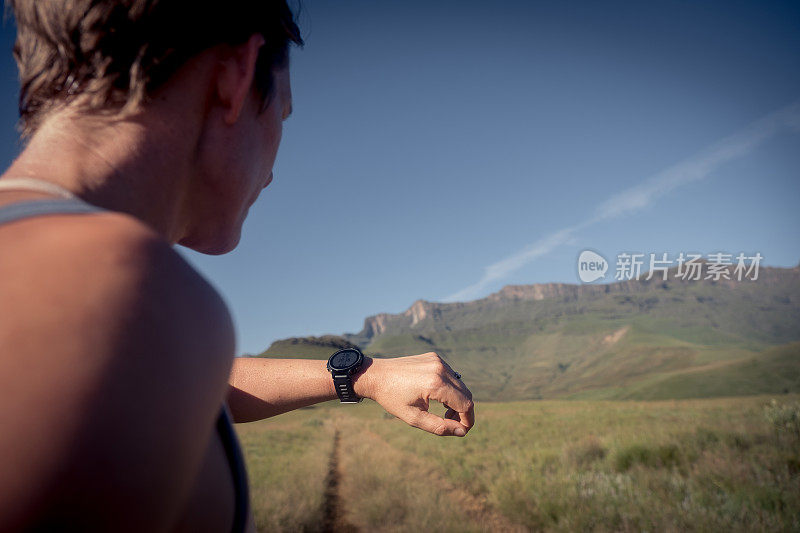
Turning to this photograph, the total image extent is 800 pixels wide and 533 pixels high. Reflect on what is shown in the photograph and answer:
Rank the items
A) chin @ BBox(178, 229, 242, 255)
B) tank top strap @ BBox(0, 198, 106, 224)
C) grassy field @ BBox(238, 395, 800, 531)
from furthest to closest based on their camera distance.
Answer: grassy field @ BBox(238, 395, 800, 531), chin @ BBox(178, 229, 242, 255), tank top strap @ BBox(0, 198, 106, 224)

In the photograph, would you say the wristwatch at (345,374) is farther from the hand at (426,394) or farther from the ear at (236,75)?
the ear at (236,75)

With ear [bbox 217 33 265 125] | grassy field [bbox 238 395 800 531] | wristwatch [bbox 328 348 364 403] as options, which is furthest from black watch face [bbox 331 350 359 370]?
A: grassy field [bbox 238 395 800 531]

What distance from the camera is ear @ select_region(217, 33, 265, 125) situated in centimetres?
104

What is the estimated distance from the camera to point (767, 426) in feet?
35.4

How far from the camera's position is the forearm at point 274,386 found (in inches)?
78.3

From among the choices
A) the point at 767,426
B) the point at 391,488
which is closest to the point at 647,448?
the point at 767,426

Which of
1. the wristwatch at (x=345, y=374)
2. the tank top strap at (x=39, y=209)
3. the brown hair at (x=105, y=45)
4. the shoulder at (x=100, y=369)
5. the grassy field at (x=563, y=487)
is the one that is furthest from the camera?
the grassy field at (x=563, y=487)

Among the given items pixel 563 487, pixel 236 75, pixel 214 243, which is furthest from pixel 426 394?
pixel 563 487

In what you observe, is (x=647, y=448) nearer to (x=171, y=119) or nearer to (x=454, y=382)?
(x=454, y=382)

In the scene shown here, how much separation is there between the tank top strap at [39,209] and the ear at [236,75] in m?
0.54

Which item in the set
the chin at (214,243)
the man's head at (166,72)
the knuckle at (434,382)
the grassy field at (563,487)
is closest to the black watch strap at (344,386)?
the knuckle at (434,382)

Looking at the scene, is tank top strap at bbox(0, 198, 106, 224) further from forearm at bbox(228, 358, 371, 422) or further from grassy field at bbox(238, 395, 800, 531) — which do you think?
grassy field at bbox(238, 395, 800, 531)

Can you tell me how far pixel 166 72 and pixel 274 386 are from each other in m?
1.47

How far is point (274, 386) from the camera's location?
1998 millimetres
